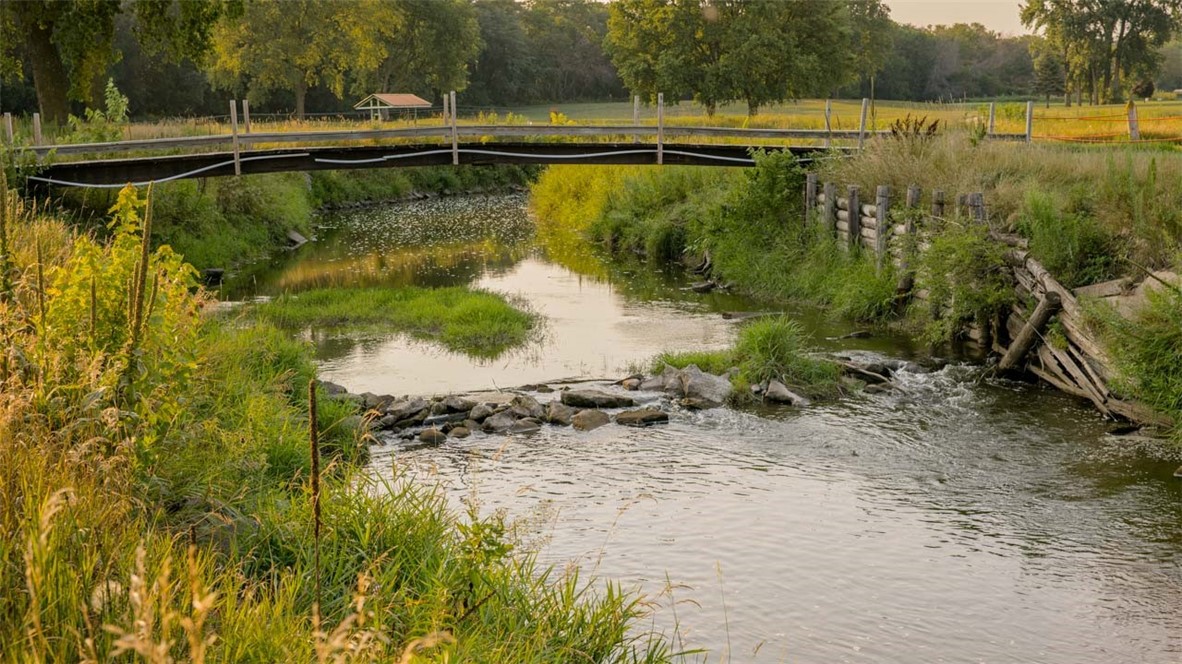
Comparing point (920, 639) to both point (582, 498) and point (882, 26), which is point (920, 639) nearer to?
point (582, 498)

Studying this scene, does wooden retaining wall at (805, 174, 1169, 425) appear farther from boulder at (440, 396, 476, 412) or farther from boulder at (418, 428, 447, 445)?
boulder at (418, 428, 447, 445)

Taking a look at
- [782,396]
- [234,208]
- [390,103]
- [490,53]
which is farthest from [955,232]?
[490,53]

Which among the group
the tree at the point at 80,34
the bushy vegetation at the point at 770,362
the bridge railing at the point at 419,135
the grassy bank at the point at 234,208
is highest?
the tree at the point at 80,34

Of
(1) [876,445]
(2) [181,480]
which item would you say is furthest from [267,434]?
(1) [876,445]

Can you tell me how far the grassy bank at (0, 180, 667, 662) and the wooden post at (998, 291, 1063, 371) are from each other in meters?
8.57

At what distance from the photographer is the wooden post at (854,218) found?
2089cm

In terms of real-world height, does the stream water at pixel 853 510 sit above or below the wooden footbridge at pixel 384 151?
below

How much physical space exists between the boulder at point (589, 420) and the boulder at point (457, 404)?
1.23 meters

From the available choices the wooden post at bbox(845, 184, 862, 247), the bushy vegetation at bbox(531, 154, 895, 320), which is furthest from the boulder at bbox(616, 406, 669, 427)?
the wooden post at bbox(845, 184, 862, 247)

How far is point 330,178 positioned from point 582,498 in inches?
1349

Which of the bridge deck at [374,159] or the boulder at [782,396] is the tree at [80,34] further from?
the boulder at [782,396]

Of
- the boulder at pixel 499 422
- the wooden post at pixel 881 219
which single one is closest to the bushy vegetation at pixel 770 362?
the boulder at pixel 499 422

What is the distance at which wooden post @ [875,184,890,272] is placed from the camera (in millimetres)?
19719

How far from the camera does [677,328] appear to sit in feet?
62.2
